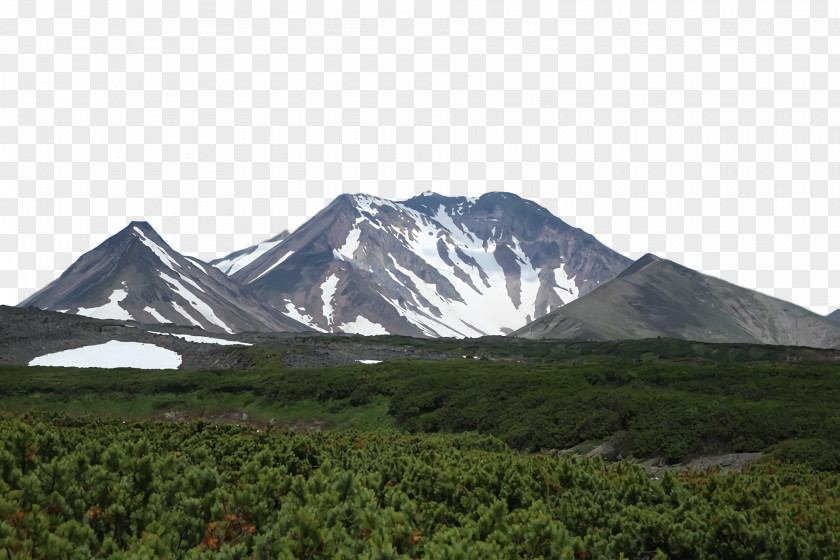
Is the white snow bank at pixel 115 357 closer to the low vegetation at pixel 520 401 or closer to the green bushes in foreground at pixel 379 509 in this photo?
the low vegetation at pixel 520 401

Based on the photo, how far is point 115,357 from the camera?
9888 cm

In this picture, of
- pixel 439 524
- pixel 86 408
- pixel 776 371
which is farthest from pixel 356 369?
pixel 439 524

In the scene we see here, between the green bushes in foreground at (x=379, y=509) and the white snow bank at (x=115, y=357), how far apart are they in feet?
288

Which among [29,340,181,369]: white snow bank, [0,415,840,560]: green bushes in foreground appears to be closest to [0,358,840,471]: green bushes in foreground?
[0,415,840,560]: green bushes in foreground

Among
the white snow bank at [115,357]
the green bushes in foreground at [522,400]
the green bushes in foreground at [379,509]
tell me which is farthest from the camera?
the white snow bank at [115,357]

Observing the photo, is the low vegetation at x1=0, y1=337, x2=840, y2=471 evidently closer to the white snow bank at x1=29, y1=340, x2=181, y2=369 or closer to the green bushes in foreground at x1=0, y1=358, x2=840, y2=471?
the green bushes in foreground at x1=0, y1=358, x2=840, y2=471

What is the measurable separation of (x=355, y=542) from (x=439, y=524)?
2.60 meters

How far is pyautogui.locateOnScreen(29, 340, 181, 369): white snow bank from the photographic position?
313 feet

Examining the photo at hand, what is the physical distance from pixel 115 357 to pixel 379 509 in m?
99.7

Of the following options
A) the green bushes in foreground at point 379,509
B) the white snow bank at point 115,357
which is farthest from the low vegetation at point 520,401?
the white snow bank at point 115,357

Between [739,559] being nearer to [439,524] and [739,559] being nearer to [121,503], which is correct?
[439,524]

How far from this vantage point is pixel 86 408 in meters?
52.5

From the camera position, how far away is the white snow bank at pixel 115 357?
95.3 meters

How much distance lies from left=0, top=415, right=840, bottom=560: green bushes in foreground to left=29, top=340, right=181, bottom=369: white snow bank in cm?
8768
